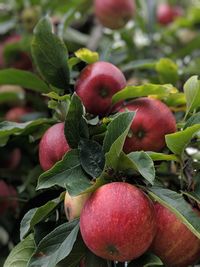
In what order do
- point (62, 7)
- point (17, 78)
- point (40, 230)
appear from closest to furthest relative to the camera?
point (40, 230)
point (17, 78)
point (62, 7)

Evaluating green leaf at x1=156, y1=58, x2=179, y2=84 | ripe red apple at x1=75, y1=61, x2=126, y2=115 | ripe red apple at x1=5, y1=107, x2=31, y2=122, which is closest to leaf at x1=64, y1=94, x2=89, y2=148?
ripe red apple at x1=75, y1=61, x2=126, y2=115

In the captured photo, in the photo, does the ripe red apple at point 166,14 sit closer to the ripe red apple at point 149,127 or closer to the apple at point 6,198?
the apple at point 6,198

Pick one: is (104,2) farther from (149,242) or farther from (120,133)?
(149,242)

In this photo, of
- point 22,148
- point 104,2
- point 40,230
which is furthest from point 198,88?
point 104,2

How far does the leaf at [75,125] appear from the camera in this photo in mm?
1055

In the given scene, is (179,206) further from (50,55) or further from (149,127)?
(50,55)

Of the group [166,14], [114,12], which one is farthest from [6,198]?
[166,14]

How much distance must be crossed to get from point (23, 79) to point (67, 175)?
36cm

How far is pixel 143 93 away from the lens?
1152 mm

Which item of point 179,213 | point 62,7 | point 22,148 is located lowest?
point 22,148

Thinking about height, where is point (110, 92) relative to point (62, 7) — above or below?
above

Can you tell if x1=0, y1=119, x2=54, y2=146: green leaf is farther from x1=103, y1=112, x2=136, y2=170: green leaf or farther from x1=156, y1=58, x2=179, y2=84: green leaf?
x1=156, y1=58, x2=179, y2=84: green leaf

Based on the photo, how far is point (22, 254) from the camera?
3.57 ft

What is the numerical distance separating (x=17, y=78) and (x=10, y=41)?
608 mm
